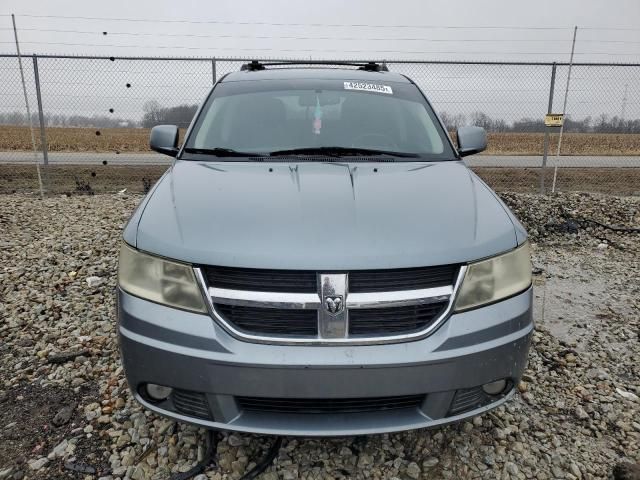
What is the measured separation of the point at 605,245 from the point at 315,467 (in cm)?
465

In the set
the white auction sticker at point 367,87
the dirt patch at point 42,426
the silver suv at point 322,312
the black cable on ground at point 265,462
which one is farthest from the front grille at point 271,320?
the white auction sticker at point 367,87

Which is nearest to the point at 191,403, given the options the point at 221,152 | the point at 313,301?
the point at 313,301

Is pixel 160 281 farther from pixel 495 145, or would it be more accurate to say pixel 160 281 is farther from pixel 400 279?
pixel 495 145

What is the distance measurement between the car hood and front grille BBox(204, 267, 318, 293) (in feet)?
→ 0.11

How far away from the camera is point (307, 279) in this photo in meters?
1.65

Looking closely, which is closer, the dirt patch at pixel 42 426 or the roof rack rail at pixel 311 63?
the dirt patch at pixel 42 426

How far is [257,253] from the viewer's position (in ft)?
5.46

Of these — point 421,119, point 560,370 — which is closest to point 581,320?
point 560,370

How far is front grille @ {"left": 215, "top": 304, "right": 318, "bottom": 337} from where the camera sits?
1662mm

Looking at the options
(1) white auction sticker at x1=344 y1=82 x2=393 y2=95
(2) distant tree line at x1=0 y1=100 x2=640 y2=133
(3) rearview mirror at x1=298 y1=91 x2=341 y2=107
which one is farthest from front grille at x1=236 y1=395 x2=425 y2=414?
(2) distant tree line at x1=0 y1=100 x2=640 y2=133

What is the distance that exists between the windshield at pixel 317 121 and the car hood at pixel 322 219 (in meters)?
0.39

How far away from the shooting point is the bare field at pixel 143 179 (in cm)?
864

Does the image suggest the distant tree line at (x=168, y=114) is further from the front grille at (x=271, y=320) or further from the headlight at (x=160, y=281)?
the front grille at (x=271, y=320)

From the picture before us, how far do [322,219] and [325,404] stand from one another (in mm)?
677
